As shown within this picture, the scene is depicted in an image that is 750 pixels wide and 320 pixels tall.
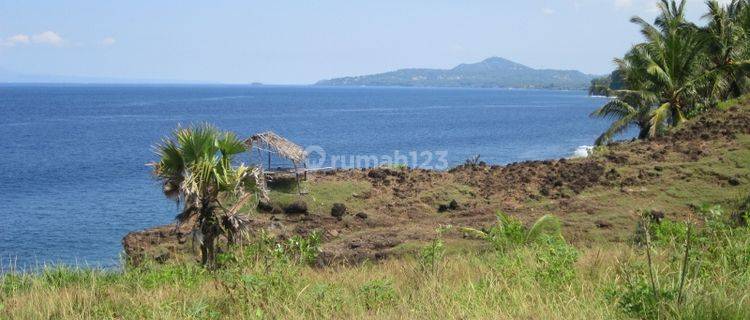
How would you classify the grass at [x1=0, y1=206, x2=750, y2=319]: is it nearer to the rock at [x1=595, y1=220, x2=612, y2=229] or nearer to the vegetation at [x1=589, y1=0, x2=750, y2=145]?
the rock at [x1=595, y1=220, x2=612, y2=229]

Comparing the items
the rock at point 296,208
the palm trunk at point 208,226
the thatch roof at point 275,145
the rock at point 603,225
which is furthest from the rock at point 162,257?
the rock at point 603,225

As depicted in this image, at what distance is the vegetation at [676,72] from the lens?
29750 millimetres

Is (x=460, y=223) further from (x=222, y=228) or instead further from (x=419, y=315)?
(x=419, y=315)

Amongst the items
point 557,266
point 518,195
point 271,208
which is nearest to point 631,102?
point 518,195

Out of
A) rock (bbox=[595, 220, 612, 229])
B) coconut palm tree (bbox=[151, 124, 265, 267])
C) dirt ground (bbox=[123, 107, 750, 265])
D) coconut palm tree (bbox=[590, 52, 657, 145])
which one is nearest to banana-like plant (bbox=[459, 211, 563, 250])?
dirt ground (bbox=[123, 107, 750, 265])

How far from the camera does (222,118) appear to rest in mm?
97000

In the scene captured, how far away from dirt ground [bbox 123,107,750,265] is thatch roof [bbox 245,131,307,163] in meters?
1.16

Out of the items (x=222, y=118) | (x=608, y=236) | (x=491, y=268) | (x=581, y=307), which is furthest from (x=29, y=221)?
(x=222, y=118)

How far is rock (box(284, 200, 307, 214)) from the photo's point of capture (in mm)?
20016

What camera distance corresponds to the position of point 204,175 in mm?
12516

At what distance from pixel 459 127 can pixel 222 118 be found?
30969 mm

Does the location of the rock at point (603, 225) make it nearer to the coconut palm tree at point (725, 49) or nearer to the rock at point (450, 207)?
the rock at point (450, 207)

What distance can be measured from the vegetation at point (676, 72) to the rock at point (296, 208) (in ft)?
46.6

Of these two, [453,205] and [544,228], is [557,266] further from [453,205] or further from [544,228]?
[453,205]
